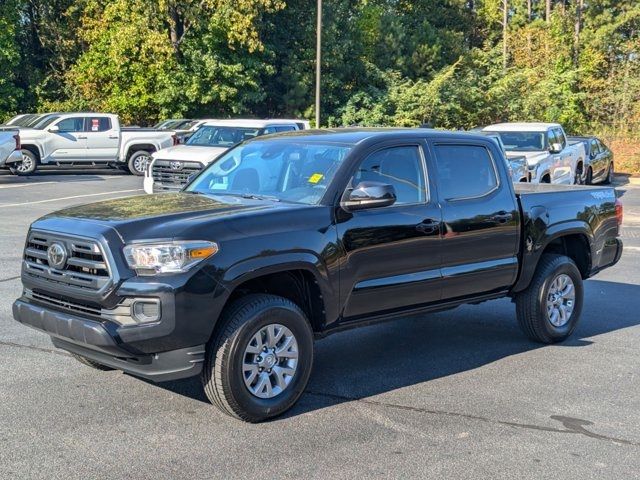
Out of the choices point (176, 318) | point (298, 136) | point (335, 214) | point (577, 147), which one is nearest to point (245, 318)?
point (176, 318)

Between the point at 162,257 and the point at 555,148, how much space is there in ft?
47.9

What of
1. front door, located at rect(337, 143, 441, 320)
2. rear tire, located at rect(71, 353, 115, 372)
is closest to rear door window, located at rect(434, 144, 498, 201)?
front door, located at rect(337, 143, 441, 320)

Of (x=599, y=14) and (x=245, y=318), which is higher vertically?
(x=599, y=14)

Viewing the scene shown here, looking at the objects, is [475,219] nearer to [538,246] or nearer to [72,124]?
[538,246]

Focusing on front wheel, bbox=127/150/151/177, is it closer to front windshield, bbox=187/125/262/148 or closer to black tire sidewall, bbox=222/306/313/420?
front windshield, bbox=187/125/262/148

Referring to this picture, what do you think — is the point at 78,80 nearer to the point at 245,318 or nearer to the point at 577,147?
the point at 577,147

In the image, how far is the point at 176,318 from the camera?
476 cm

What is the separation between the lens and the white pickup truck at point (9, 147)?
69.4ft

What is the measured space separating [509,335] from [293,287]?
289cm

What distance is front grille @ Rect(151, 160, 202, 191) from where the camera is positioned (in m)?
15.8

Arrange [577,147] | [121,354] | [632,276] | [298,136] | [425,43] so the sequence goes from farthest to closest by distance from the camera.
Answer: [425,43] → [577,147] → [632,276] → [298,136] → [121,354]

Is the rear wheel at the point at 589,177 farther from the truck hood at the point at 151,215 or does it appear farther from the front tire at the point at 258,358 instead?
the front tire at the point at 258,358

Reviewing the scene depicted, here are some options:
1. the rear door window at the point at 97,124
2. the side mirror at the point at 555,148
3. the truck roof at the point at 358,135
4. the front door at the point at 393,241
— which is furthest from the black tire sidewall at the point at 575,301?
the rear door window at the point at 97,124

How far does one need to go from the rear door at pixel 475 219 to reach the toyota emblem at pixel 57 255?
277cm
